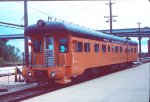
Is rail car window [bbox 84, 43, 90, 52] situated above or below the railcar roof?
below

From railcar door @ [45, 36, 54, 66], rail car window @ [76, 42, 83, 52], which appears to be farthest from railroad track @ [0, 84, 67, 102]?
rail car window @ [76, 42, 83, 52]

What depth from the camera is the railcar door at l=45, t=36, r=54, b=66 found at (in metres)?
15.3

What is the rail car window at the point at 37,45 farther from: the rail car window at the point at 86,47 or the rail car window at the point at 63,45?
the rail car window at the point at 86,47

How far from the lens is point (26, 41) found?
55.5 ft

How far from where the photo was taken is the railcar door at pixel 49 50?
15.3 metres

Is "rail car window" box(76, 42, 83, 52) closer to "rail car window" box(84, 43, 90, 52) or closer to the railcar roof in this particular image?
the railcar roof

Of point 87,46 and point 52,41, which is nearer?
point 52,41

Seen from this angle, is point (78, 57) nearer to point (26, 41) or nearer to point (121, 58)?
point (26, 41)

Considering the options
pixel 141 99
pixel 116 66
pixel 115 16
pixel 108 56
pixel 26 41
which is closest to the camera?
pixel 141 99

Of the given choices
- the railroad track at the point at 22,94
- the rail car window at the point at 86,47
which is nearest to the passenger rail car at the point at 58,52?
the rail car window at the point at 86,47

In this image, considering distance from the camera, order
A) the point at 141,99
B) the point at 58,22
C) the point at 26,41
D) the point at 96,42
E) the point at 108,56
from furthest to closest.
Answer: the point at 108,56 → the point at 96,42 → the point at 26,41 → the point at 58,22 → the point at 141,99

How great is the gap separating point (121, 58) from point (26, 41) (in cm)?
1260

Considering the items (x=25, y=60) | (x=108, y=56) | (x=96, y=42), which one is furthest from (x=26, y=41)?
(x=108, y=56)

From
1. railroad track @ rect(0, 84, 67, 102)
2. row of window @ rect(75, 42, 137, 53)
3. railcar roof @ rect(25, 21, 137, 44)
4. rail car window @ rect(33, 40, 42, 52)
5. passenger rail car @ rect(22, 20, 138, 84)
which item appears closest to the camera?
railroad track @ rect(0, 84, 67, 102)
